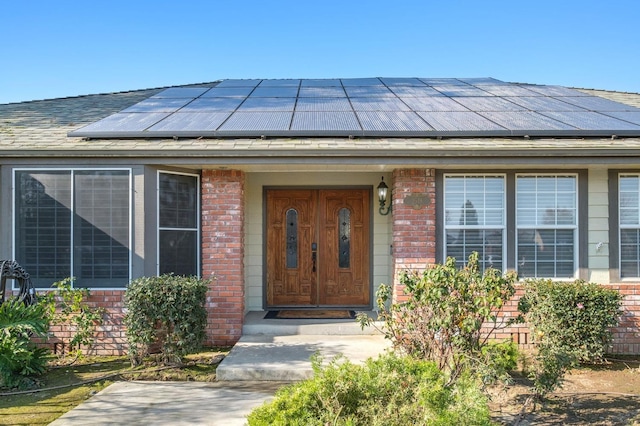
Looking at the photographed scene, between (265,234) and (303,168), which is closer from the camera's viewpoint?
(303,168)

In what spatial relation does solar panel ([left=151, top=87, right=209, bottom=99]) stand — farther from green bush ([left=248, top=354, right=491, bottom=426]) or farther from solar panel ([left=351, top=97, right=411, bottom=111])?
green bush ([left=248, top=354, right=491, bottom=426])

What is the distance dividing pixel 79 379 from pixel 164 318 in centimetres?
120

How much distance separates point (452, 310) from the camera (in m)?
4.54

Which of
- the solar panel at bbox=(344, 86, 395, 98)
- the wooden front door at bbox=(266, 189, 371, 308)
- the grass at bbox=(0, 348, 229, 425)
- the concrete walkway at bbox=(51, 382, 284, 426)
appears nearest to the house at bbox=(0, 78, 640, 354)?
the wooden front door at bbox=(266, 189, 371, 308)

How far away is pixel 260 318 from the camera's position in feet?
26.4

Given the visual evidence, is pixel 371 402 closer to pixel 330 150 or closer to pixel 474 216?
pixel 330 150

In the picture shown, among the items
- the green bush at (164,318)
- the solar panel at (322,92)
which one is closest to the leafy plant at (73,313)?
the green bush at (164,318)

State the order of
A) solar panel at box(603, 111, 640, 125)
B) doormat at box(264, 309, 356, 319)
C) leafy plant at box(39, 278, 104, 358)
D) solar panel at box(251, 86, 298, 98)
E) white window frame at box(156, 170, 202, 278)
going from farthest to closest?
solar panel at box(251, 86, 298, 98) < doormat at box(264, 309, 356, 319) < solar panel at box(603, 111, 640, 125) < white window frame at box(156, 170, 202, 278) < leafy plant at box(39, 278, 104, 358)

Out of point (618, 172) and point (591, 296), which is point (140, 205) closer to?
point (591, 296)

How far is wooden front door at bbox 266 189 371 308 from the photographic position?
901 centimetres

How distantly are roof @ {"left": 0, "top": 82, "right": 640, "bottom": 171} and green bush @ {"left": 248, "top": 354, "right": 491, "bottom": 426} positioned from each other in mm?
3728

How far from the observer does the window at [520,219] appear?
7.45m

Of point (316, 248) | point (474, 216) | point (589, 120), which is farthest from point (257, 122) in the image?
point (589, 120)

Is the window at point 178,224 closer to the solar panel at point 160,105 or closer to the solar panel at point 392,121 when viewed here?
the solar panel at point 160,105
